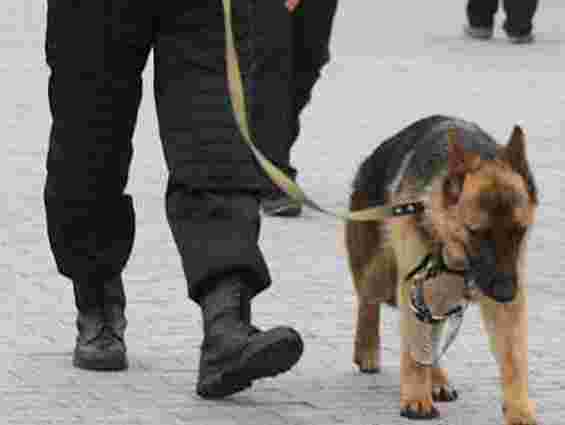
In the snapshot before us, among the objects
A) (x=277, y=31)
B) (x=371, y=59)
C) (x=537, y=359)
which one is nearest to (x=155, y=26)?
(x=537, y=359)

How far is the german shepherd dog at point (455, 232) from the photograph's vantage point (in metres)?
5.38

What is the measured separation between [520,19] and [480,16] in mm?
402

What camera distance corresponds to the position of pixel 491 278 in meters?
5.36

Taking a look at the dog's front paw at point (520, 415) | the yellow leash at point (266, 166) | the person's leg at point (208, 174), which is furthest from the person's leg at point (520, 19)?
the dog's front paw at point (520, 415)

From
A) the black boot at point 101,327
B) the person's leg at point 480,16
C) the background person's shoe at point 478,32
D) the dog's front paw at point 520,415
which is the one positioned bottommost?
the background person's shoe at point 478,32

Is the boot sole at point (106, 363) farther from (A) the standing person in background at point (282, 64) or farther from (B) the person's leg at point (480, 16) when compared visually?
(B) the person's leg at point (480, 16)

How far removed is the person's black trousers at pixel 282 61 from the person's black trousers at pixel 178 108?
2950 mm

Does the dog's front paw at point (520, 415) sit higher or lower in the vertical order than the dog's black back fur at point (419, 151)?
lower

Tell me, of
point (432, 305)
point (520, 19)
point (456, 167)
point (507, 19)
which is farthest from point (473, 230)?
point (507, 19)

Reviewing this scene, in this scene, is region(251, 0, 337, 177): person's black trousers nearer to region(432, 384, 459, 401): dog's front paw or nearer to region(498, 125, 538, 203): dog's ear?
region(432, 384, 459, 401): dog's front paw

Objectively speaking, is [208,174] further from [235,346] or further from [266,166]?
[235,346]

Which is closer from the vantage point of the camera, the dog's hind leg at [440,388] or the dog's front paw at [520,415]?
the dog's front paw at [520,415]

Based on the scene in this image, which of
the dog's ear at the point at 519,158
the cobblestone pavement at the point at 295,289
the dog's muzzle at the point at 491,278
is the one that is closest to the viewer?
the dog's muzzle at the point at 491,278

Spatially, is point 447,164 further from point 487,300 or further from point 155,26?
point 155,26
